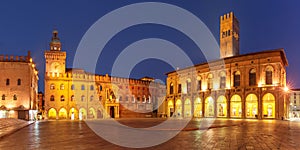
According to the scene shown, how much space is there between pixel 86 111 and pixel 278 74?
124ft

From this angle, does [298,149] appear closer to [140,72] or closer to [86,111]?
[86,111]

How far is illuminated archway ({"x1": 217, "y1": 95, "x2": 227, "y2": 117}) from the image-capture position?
159 feet

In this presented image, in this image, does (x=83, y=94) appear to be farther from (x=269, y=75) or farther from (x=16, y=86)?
(x=269, y=75)

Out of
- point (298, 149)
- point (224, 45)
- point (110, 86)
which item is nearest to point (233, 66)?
point (224, 45)

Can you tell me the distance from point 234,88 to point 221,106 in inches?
180

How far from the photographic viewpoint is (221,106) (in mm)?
49188

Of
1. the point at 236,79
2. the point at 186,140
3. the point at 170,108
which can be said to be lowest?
the point at 170,108

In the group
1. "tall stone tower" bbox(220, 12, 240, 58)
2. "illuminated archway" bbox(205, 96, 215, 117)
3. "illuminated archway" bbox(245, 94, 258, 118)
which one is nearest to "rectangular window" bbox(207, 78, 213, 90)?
"illuminated archway" bbox(205, 96, 215, 117)

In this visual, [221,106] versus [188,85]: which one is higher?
[188,85]

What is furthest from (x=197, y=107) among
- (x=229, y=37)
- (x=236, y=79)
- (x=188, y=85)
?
(x=229, y=37)

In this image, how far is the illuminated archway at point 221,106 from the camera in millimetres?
48406

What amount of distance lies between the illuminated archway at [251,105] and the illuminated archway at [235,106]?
4.64 feet

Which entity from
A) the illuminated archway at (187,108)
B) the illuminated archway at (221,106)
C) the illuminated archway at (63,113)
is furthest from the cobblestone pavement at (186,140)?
the illuminated archway at (63,113)

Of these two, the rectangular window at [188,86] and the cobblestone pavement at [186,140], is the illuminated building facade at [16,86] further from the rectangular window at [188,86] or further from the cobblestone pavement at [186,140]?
the cobblestone pavement at [186,140]
